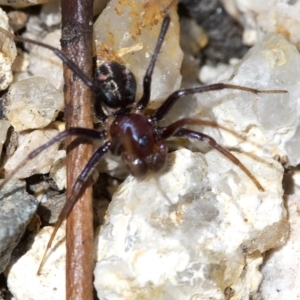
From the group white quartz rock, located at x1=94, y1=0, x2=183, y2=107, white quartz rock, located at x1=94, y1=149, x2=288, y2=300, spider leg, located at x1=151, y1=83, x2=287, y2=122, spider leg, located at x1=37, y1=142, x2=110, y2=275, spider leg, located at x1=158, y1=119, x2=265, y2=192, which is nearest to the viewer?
white quartz rock, located at x1=94, y1=149, x2=288, y2=300

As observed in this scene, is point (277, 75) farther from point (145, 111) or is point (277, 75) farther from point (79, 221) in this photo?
point (79, 221)

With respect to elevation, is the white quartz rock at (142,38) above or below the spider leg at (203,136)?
above

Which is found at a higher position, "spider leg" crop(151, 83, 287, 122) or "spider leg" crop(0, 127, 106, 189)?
"spider leg" crop(151, 83, 287, 122)

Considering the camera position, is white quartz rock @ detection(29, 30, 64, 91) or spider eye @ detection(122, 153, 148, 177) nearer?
spider eye @ detection(122, 153, 148, 177)

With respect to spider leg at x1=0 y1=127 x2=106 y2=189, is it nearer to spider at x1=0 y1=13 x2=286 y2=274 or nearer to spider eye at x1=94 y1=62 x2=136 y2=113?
spider at x1=0 y1=13 x2=286 y2=274

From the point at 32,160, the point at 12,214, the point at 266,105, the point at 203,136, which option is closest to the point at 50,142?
the point at 32,160

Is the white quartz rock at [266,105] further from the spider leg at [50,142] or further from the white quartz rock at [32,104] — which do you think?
the white quartz rock at [32,104]

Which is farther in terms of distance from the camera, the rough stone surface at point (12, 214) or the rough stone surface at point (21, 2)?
the rough stone surface at point (21, 2)

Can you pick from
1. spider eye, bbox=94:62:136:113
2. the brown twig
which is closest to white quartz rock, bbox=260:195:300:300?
the brown twig

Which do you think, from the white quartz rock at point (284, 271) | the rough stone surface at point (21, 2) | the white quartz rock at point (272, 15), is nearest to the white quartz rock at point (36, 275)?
the white quartz rock at point (284, 271)
